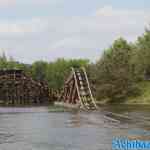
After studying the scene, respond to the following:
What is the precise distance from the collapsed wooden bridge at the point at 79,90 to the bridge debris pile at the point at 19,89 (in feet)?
59.8

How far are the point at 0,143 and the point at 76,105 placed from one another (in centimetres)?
4680

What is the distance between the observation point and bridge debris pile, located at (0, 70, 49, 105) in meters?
107

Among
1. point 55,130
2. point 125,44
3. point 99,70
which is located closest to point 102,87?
point 99,70

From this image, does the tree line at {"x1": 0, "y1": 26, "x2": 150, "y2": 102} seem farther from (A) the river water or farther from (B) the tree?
(A) the river water

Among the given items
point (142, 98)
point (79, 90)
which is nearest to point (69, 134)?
point (79, 90)

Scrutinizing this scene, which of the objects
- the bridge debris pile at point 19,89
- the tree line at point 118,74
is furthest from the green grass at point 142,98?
the bridge debris pile at point 19,89

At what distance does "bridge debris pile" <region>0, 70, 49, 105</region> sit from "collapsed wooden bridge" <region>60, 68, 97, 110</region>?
18.2 meters

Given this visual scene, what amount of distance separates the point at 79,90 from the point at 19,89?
90.2ft

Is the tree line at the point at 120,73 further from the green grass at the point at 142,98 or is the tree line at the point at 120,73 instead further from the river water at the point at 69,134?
the river water at the point at 69,134

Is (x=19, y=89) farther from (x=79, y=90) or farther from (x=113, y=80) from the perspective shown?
(x=79, y=90)

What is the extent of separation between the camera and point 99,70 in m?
96.7

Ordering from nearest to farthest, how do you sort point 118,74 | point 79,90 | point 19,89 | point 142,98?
point 79,90 < point 142,98 < point 118,74 < point 19,89

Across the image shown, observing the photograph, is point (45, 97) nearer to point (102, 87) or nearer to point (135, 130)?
point (102, 87)

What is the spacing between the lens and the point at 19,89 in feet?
353
